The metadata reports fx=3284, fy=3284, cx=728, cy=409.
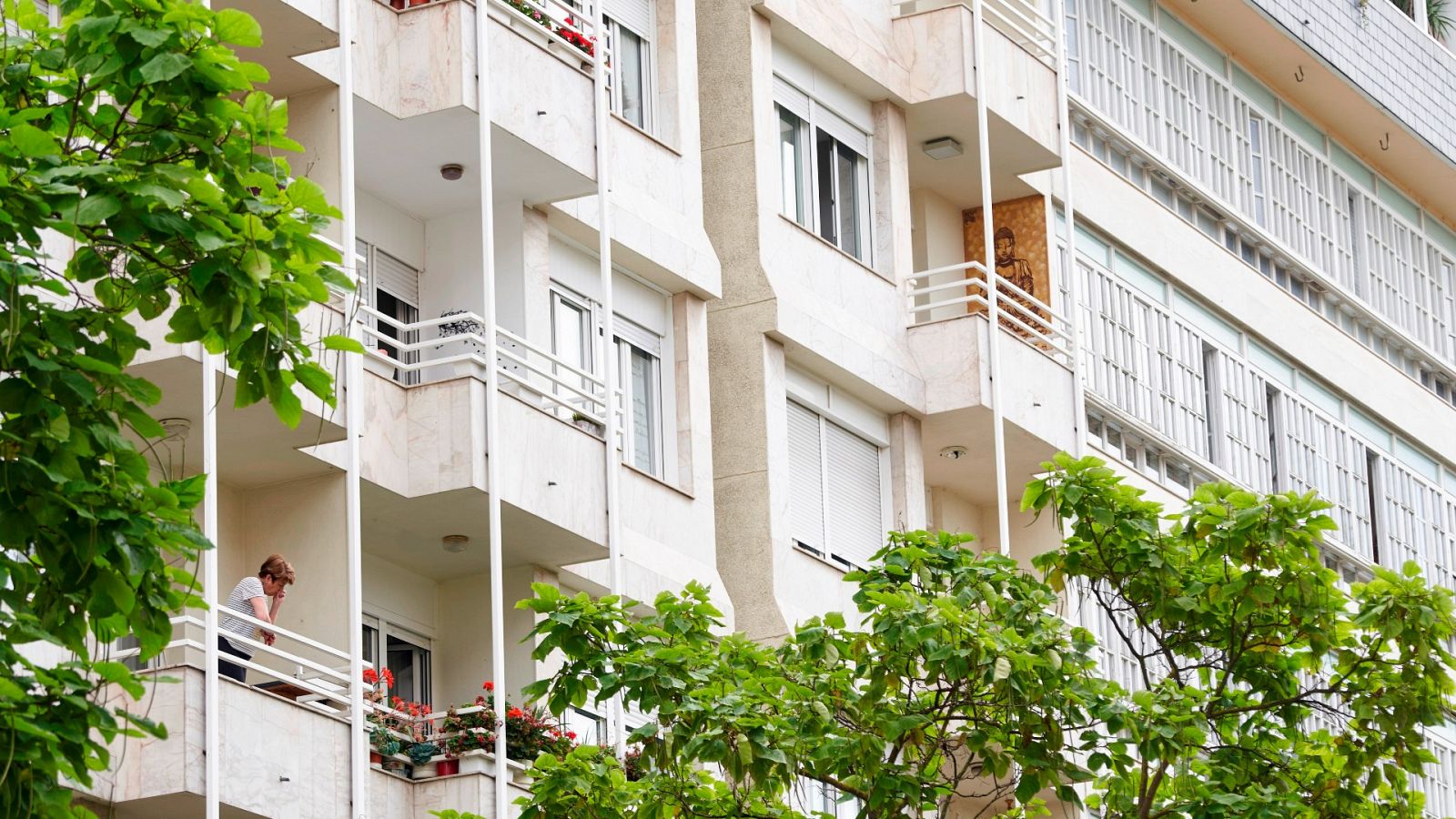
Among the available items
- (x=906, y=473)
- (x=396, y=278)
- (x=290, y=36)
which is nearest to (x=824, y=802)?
(x=906, y=473)

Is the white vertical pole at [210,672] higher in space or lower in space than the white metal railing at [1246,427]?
lower

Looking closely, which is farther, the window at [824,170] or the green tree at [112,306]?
the window at [824,170]

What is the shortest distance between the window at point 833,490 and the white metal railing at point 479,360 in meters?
3.69

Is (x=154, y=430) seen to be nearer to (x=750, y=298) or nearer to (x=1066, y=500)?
(x=1066, y=500)

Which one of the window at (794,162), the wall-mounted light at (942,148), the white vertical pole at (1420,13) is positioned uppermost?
the white vertical pole at (1420,13)

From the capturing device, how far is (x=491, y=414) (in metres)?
25.1

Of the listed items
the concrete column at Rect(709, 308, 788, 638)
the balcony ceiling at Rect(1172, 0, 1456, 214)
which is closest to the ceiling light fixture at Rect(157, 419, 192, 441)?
the concrete column at Rect(709, 308, 788, 638)

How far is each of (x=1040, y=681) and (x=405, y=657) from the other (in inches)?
321

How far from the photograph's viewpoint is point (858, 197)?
1319 inches

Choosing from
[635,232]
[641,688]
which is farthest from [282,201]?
[635,232]

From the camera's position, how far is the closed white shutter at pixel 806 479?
31438 mm

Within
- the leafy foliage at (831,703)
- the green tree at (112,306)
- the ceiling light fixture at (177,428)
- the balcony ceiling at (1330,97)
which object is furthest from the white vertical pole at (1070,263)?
the green tree at (112,306)

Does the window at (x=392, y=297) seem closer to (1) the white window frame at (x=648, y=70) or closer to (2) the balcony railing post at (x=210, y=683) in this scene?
(1) the white window frame at (x=648, y=70)

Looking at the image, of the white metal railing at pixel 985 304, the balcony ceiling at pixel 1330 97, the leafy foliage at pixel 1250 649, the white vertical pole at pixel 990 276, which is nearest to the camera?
the leafy foliage at pixel 1250 649
